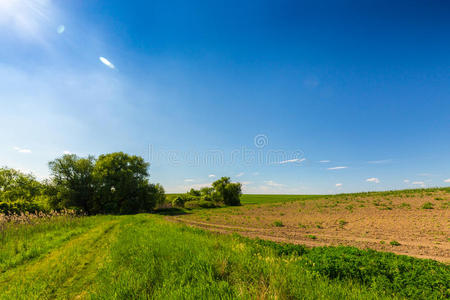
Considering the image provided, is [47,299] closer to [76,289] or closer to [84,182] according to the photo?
[76,289]

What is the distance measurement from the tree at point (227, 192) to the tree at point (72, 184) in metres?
36.9

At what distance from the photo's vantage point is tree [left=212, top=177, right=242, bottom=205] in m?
62.9

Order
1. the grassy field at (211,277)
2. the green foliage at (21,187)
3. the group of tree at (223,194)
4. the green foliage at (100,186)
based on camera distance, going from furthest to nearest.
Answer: the group of tree at (223,194), the green foliage at (100,186), the green foliage at (21,187), the grassy field at (211,277)

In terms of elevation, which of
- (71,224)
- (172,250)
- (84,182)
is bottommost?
(71,224)

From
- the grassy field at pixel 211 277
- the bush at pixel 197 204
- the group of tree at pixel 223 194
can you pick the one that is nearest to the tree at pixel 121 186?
the bush at pixel 197 204

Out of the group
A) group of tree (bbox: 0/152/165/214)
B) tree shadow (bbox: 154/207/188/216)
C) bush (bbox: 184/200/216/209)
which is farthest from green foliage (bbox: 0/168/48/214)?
bush (bbox: 184/200/216/209)

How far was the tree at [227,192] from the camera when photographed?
2478 inches

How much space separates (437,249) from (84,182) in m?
52.5

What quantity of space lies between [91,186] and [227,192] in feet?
130

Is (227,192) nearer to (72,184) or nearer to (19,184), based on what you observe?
(72,184)

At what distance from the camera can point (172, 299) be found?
3.31 metres

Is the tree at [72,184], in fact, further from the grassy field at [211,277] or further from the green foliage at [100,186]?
the grassy field at [211,277]

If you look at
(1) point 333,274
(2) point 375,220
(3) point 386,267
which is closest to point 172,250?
(1) point 333,274

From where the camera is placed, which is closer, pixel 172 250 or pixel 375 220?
pixel 172 250
